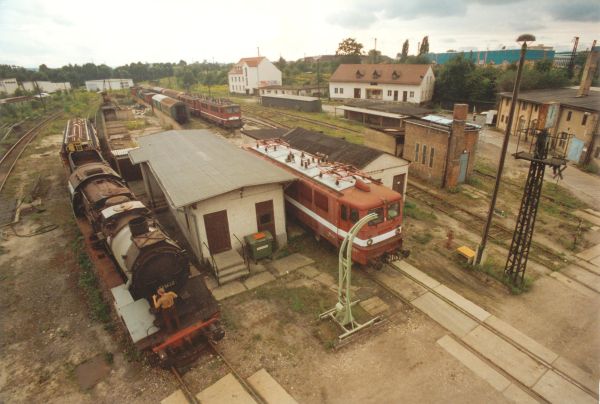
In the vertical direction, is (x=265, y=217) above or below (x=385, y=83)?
below

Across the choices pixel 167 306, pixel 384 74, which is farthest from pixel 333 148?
pixel 384 74

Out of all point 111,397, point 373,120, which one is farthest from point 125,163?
point 373,120

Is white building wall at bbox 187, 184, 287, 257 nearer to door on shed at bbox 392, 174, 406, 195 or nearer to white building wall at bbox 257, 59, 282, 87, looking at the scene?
door on shed at bbox 392, 174, 406, 195

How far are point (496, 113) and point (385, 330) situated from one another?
3858cm

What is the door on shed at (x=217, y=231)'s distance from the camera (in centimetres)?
1335

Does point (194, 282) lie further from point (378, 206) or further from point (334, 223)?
point (378, 206)

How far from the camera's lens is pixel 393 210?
509 inches

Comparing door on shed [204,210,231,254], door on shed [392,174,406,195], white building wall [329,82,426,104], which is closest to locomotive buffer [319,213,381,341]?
door on shed [204,210,231,254]

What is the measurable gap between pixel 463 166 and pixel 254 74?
207 feet

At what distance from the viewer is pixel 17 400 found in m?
8.77

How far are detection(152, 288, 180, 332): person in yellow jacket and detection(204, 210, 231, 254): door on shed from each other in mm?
4439

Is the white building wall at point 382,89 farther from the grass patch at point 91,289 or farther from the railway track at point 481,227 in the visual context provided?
the grass patch at point 91,289

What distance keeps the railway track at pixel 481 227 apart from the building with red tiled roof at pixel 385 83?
34.6 metres

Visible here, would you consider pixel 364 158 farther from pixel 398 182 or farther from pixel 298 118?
pixel 298 118
